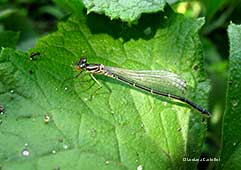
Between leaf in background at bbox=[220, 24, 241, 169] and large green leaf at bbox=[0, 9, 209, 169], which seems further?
leaf in background at bbox=[220, 24, 241, 169]

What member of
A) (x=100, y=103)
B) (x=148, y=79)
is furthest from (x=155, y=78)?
(x=100, y=103)

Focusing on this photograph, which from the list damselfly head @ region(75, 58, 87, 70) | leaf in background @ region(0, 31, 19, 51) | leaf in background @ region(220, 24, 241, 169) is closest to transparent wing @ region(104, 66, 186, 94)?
damselfly head @ region(75, 58, 87, 70)

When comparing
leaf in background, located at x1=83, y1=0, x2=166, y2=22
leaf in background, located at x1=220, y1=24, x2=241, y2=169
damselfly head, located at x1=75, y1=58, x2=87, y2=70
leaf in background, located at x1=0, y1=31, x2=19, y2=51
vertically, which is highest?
leaf in background, located at x1=83, y1=0, x2=166, y2=22

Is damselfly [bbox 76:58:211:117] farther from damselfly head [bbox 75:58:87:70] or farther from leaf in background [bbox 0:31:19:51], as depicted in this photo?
leaf in background [bbox 0:31:19:51]

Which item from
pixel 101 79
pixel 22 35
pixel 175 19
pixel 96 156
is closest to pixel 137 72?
pixel 101 79

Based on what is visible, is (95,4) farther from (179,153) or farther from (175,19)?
(179,153)

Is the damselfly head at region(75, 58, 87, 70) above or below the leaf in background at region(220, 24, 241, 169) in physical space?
above

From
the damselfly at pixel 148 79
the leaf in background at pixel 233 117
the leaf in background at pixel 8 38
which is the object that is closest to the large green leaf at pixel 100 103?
the damselfly at pixel 148 79

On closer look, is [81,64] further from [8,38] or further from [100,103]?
[8,38]
